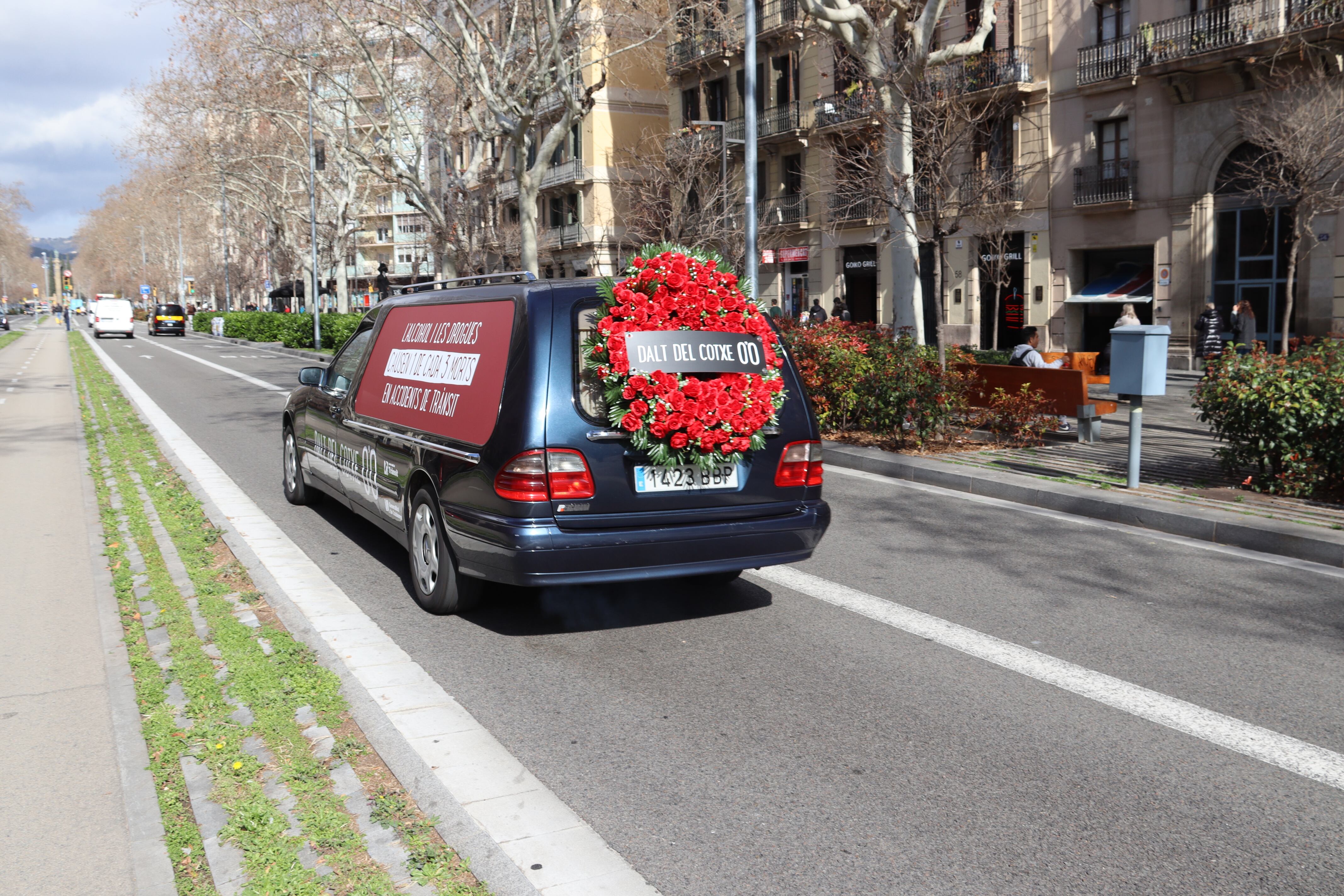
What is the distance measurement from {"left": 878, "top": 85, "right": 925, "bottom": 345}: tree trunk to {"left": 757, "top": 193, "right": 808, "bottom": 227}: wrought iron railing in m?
22.4

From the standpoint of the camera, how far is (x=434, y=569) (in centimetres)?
602

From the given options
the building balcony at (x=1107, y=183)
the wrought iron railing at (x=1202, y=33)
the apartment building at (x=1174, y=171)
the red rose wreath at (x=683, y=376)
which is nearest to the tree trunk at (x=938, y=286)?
the apartment building at (x=1174, y=171)

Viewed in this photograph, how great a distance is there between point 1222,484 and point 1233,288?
746 inches

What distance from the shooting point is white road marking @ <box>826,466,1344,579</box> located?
7.14 meters

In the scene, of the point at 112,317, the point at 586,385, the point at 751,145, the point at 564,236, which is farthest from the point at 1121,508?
the point at 112,317

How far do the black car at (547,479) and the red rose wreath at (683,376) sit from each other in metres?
0.08

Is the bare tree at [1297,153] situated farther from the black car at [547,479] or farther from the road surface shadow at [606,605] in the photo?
the black car at [547,479]

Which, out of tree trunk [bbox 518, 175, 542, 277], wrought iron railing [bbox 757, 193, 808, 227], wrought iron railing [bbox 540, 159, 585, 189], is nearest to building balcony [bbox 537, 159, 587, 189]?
wrought iron railing [bbox 540, 159, 585, 189]

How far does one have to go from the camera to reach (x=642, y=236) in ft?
125

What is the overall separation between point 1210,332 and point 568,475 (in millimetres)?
22474

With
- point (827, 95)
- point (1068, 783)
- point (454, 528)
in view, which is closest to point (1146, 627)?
point (1068, 783)

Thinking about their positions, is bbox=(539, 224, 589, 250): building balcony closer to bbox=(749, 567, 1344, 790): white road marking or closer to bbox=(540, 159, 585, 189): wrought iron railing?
bbox=(540, 159, 585, 189): wrought iron railing

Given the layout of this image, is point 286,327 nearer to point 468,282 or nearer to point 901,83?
point 901,83

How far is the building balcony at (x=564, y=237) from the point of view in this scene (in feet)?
164
